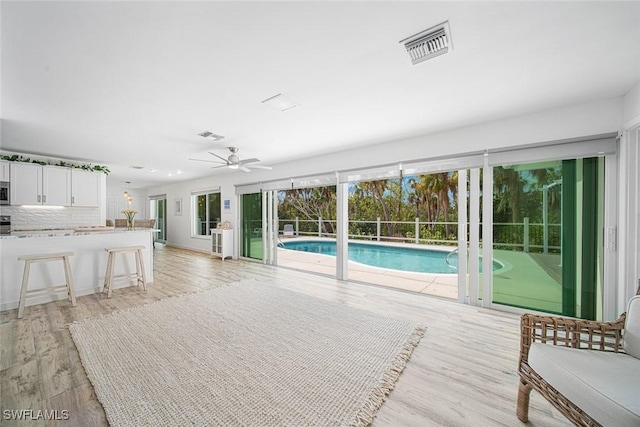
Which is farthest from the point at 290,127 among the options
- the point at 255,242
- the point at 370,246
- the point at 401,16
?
the point at 370,246

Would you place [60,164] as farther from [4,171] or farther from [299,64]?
[299,64]

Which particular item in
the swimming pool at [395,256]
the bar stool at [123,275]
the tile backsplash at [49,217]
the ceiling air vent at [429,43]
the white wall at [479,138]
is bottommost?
the swimming pool at [395,256]

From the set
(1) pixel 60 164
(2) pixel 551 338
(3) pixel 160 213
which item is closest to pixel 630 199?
(2) pixel 551 338

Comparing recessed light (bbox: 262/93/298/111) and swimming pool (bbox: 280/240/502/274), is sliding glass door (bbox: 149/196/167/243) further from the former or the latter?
recessed light (bbox: 262/93/298/111)

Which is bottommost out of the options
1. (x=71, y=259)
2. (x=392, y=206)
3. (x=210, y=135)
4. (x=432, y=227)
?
(x=71, y=259)

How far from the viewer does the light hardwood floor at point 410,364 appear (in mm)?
1521

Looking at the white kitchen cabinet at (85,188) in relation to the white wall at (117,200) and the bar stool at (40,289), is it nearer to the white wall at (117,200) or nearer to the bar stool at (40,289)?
the bar stool at (40,289)

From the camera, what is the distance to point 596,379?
3.77 feet

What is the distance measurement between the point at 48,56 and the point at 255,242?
5009 millimetres

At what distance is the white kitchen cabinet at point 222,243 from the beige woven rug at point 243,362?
338cm

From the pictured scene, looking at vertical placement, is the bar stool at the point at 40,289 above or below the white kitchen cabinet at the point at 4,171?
below

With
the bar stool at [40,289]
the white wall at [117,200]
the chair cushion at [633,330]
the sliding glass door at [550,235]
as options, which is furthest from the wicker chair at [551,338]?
the white wall at [117,200]

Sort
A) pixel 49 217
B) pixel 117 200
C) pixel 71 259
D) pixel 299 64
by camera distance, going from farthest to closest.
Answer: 1. pixel 117 200
2. pixel 49 217
3. pixel 71 259
4. pixel 299 64

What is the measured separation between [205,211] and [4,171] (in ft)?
14.3
